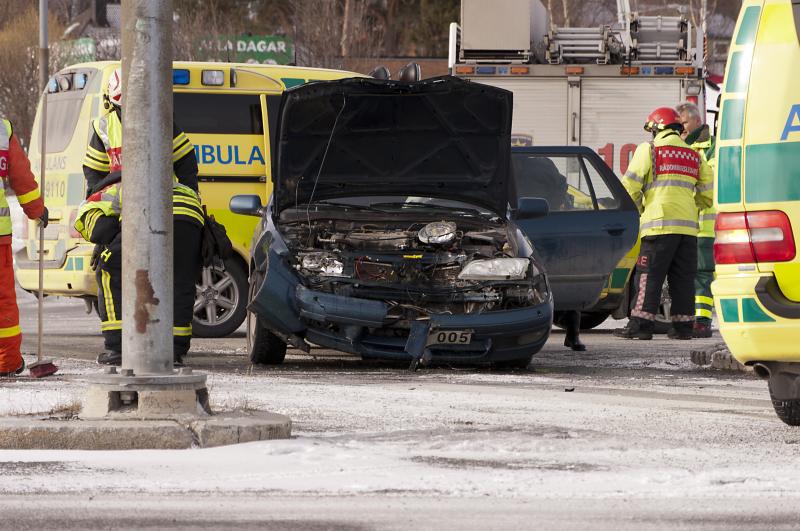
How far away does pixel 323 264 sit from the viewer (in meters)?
9.96

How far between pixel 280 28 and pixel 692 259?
1500 inches

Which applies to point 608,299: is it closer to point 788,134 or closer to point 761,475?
point 788,134

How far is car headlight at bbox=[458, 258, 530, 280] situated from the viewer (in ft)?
32.4

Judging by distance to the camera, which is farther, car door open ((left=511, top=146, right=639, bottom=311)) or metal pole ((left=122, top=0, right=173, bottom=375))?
car door open ((left=511, top=146, right=639, bottom=311))

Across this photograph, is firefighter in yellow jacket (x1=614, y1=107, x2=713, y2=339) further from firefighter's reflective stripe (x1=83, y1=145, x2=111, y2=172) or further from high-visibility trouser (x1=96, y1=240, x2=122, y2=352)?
high-visibility trouser (x1=96, y1=240, x2=122, y2=352)

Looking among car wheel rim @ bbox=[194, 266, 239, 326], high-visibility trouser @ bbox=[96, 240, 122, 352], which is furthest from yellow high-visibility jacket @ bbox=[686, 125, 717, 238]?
high-visibility trouser @ bbox=[96, 240, 122, 352]

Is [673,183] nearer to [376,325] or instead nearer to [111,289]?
[376,325]

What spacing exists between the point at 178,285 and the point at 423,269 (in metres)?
1.49

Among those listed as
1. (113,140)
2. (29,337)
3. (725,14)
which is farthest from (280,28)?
(113,140)

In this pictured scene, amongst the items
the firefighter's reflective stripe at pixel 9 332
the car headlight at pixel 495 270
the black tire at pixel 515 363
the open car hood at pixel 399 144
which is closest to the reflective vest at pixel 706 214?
the open car hood at pixel 399 144

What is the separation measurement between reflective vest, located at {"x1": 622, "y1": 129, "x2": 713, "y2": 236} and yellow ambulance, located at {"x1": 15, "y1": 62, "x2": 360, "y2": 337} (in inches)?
119

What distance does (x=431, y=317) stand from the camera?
32.0 feet

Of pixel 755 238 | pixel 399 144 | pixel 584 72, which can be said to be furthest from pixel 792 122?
pixel 584 72

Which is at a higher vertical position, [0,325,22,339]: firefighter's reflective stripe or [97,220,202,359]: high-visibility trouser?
[97,220,202,359]: high-visibility trouser
